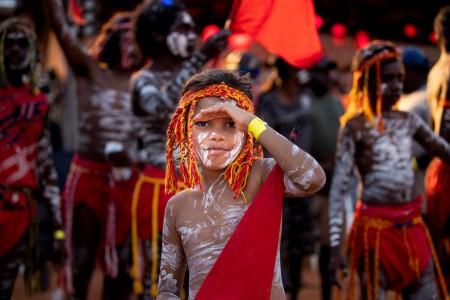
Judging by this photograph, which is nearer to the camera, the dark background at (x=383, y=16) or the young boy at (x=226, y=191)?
the young boy at (x=226, y=191)

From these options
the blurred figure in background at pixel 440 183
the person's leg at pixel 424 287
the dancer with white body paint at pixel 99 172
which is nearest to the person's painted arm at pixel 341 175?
the person's leg at pixel 424 287

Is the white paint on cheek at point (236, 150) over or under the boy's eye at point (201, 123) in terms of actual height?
under

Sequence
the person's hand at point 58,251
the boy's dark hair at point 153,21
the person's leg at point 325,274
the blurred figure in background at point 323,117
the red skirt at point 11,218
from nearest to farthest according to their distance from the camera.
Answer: the red skirt at point 11,218 < the person's hand at point 58,251 < the boy's dark hair at point 153,21 < the person's leg at point 325,274 < the blurred figure in background at point 323,117

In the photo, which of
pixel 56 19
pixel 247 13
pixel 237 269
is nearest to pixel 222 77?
pixel 237 269

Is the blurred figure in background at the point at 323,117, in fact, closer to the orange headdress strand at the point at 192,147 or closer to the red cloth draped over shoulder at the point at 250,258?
the orange headdress strand at the point at 192,147

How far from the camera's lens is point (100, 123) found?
595cm

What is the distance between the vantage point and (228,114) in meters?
2.96

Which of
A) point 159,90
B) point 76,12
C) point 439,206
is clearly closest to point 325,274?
point 439,206

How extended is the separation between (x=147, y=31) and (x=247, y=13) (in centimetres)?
115

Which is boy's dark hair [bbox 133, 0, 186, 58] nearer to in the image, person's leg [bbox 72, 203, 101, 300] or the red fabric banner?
person's leg [bbox 72, 203, 101, 300]

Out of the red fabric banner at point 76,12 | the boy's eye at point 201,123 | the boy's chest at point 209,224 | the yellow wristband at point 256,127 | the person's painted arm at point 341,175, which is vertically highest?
the yellow wristband at point 256,127

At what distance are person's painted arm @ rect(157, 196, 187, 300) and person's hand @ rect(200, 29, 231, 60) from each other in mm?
1631

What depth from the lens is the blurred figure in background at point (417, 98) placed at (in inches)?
231

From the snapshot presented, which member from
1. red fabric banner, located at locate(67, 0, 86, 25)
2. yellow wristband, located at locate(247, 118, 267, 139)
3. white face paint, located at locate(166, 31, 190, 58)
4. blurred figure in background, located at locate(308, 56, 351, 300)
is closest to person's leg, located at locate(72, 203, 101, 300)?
white face paint, located at locate(166, 31, 190, 58)
